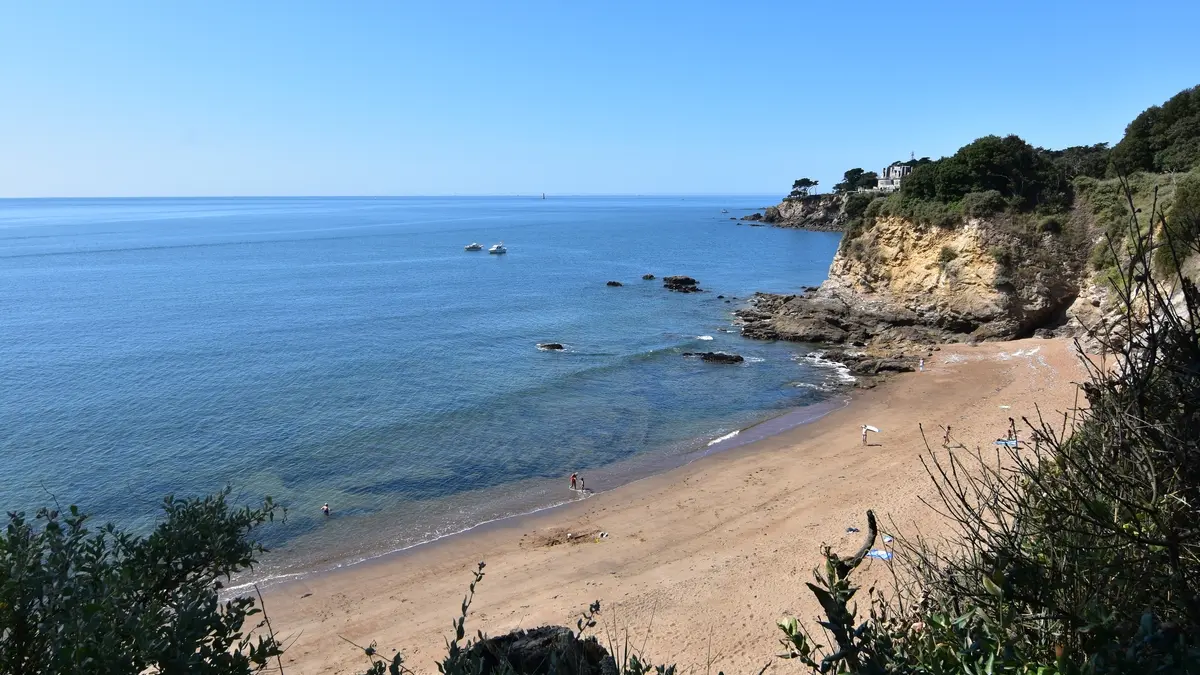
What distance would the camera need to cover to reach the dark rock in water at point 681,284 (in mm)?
64188

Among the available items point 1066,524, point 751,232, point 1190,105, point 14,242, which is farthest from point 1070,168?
point 14,242

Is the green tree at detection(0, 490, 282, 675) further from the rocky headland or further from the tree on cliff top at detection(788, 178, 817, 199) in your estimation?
the tree on cliff top at detection(788, 178, 817, 199)

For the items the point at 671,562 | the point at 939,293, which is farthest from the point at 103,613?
the point at 939,293

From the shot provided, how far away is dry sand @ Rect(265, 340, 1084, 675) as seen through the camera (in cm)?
1540

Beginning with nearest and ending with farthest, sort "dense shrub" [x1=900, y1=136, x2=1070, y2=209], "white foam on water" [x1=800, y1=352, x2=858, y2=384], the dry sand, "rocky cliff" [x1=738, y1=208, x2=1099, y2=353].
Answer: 1. the dry sand
2. "white foam on water" [x1=800, y1=352, x2=858, y2=384]
3. "rocky cliff" [x1=738, y1=208, x2=1099, y2=353]
4. "dense shrub" [x1=900, y1=136, x2=1070, y2=209]

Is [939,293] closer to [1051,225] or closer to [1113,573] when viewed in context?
[1051,225]

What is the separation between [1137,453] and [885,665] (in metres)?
2.45

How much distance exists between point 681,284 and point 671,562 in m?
48.8

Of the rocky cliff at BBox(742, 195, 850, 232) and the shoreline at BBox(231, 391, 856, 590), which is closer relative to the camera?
the shoreline at BBox(231, 391, 856, 590)

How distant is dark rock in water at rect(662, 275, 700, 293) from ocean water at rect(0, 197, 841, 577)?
1.76 m

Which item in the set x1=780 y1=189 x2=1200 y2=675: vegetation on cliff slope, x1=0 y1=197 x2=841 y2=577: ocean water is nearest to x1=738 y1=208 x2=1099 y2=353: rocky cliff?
x1=0 y1=197 x2=841 y2=577: ocean water

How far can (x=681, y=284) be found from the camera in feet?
217

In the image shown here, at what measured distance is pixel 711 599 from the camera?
16375 mm

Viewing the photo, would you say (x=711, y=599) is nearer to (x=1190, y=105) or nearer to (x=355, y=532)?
(x=355, y=532)
